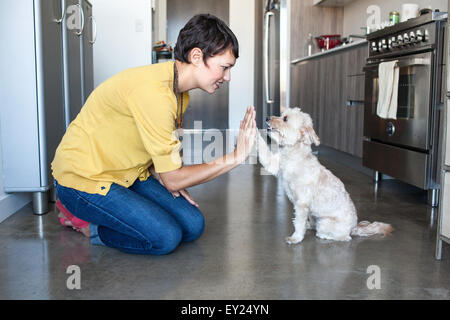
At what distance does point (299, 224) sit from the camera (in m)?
2.07

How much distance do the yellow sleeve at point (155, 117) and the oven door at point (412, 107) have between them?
187 centimetres

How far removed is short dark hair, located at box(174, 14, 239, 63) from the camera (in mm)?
1581

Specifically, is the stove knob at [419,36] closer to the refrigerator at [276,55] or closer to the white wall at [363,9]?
the white wall at [363,9]

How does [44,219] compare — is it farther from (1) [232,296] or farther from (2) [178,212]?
(1) [232,296]

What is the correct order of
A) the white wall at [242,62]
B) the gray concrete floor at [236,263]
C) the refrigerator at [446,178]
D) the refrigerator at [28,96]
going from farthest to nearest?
the white wall at [242,62], the refrigerator at [28,96], the refrigerator at [446,178], the gray concrete floor at [236,263]

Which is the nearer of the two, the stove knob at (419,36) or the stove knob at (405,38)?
the stove knob at (419,36)

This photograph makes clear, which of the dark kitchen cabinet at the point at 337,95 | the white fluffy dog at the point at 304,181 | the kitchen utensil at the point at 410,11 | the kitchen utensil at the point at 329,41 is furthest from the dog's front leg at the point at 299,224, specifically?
the kitchen utensil at the point at 329,41

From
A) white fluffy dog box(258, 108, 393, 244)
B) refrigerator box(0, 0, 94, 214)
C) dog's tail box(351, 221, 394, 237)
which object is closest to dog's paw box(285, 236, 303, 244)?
white fluffy dog box(258, 108, 393, 244)

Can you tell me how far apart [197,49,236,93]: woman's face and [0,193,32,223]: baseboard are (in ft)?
4.74

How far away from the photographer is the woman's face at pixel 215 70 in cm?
161

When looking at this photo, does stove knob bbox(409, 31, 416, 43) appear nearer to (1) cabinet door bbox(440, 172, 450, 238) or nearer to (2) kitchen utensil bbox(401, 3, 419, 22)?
(2) kitchen utensil bbox(401, 3, 419, 22)

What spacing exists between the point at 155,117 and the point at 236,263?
0.67 m

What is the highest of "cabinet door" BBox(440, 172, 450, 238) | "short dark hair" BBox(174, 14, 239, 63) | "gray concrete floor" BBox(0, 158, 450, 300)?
"short dark hair" BBox(174, 14, 239, 63)

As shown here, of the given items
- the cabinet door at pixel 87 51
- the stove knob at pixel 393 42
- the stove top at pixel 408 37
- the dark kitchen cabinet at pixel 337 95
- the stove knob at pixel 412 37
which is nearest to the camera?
the stove top at pixel 408 37
